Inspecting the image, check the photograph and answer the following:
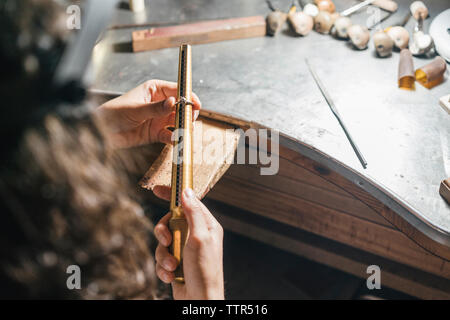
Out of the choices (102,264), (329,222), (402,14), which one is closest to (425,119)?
(329,222)

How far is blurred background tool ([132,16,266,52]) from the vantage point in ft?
5.08

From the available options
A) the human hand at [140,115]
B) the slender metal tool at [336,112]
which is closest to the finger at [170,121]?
the human hand at [140,115]

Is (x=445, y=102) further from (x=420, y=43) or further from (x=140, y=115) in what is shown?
(x=140, y=115)

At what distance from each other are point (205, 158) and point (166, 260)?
0.34m

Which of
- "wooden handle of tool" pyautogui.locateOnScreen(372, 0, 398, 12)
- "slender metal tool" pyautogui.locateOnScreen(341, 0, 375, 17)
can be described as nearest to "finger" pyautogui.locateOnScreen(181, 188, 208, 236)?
"slender metal tool" pyautogui.locateOnScreen(341, 0, 375, 17)

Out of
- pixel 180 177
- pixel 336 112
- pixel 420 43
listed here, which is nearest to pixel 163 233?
pixel 180 177

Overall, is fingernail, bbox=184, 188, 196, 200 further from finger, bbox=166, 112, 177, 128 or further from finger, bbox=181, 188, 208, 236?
finger, bbox=166, 112, 177, 128

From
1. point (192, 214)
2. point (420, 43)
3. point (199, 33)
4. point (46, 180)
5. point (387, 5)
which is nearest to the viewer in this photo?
point (46, 180)

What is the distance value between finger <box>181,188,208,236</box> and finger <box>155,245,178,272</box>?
4.1 inches

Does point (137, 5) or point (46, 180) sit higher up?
point (137, 5)

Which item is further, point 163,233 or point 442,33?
point 442,33

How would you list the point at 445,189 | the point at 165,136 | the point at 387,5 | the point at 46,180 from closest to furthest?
the point at 46,180 < the point at 445,189 < the point at 165,136 < the point at 387,5

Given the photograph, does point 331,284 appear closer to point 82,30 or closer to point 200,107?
point 200,107

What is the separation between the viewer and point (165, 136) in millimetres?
1232
